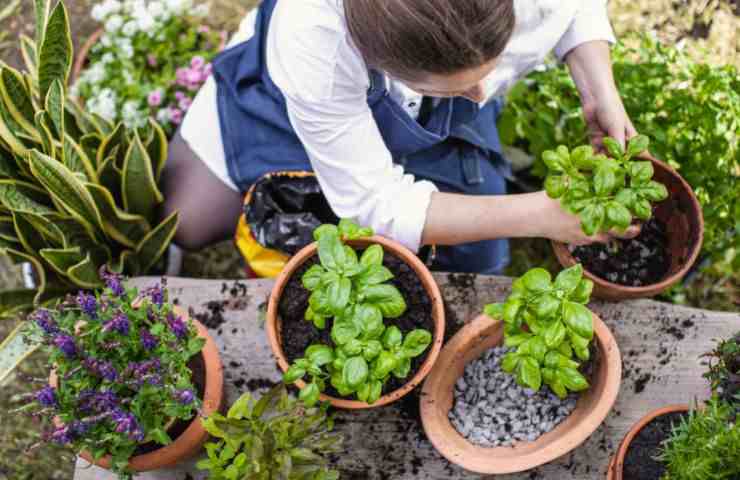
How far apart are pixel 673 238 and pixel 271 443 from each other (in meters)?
0.92

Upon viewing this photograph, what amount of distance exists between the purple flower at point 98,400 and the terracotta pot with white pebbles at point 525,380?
0.56 m

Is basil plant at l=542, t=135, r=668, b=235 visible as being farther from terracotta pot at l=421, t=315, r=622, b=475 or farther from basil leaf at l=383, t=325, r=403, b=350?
basil leaf at l=383, t=325, r=403, b=350

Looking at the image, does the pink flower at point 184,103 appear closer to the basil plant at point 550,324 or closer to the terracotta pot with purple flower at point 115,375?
the terracotta pot with purple flower at point 115,375

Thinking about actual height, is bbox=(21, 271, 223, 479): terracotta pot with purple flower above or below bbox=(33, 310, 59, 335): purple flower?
below

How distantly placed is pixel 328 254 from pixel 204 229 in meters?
0.77

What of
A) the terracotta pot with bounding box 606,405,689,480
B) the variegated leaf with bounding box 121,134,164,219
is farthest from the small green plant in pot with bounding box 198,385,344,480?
the variegated leaf with bounding box 121,134,164,219

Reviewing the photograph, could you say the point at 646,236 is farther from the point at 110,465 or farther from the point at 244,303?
the point at 110,465

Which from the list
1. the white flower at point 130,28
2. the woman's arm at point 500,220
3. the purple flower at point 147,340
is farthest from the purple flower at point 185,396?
the white flower at point 130,28

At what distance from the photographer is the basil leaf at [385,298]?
1135 mm

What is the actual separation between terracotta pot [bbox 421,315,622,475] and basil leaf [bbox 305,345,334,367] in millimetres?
260

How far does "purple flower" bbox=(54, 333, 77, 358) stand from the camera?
1.11 meters

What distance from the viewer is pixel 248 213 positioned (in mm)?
1593

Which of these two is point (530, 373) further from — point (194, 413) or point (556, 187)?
point (194, 413)

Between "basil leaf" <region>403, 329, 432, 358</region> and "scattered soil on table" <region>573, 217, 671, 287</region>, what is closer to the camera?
"basil leaf" <region>403, 329, 432, 358</region>
